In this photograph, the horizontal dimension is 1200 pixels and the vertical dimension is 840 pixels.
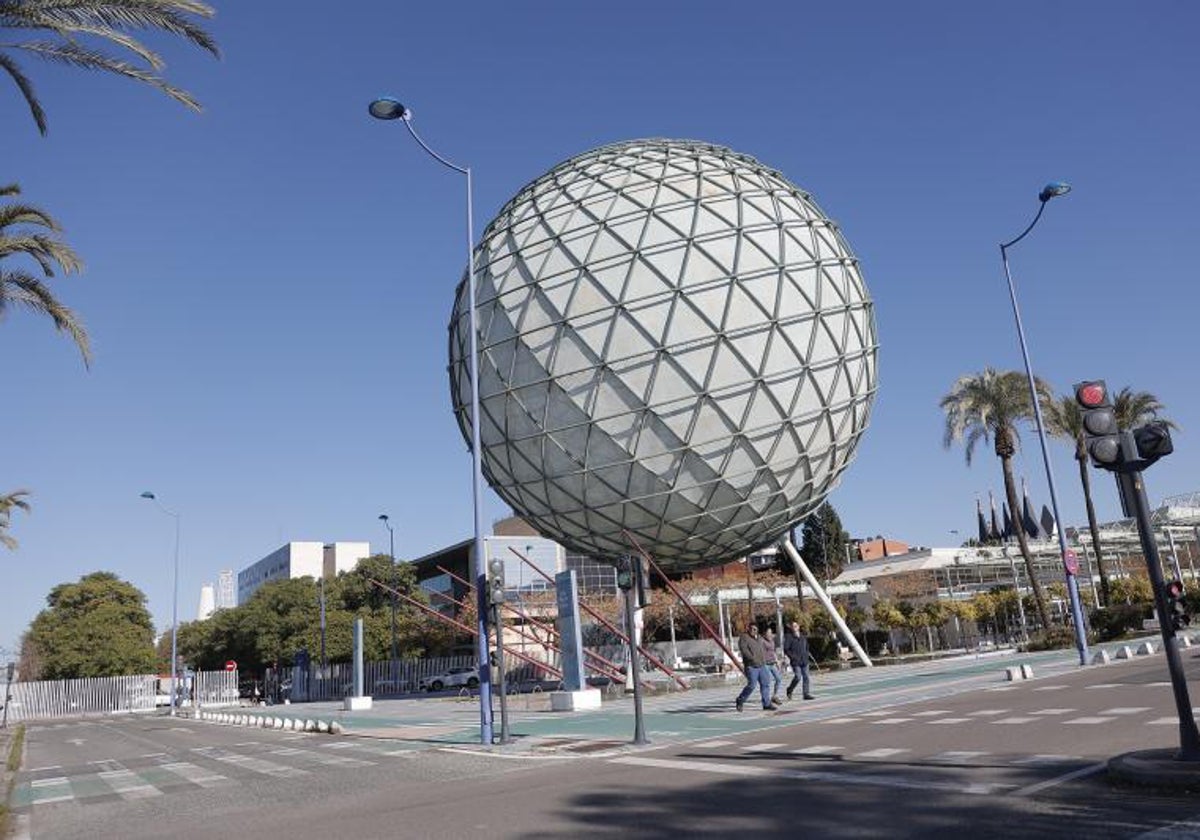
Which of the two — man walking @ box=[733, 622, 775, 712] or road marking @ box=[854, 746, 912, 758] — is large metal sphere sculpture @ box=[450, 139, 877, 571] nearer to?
man walking @ box=[733, 622, 775, 712]

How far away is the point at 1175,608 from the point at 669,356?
660 inches

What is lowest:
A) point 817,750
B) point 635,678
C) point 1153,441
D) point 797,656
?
point 817,750

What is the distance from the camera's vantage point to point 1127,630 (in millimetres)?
35625

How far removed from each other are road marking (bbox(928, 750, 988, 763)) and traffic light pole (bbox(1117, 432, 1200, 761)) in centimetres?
236

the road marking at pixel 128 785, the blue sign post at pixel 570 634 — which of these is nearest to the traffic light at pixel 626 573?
the road marking at pixel 128 785

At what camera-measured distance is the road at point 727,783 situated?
6.66m

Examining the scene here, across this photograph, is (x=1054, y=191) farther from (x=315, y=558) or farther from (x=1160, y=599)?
(x=315, y=558)

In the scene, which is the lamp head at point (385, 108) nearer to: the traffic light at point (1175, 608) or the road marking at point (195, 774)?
the road marking at point (195, 774)

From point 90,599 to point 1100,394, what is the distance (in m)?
85.2

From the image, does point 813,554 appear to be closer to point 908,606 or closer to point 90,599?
point 908,606

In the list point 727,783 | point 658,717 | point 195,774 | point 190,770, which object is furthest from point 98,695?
point 727,783

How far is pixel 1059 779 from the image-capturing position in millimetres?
7492

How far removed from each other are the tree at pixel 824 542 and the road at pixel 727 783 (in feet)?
189

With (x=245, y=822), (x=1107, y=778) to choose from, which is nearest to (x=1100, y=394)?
(x=1107, y=778)
